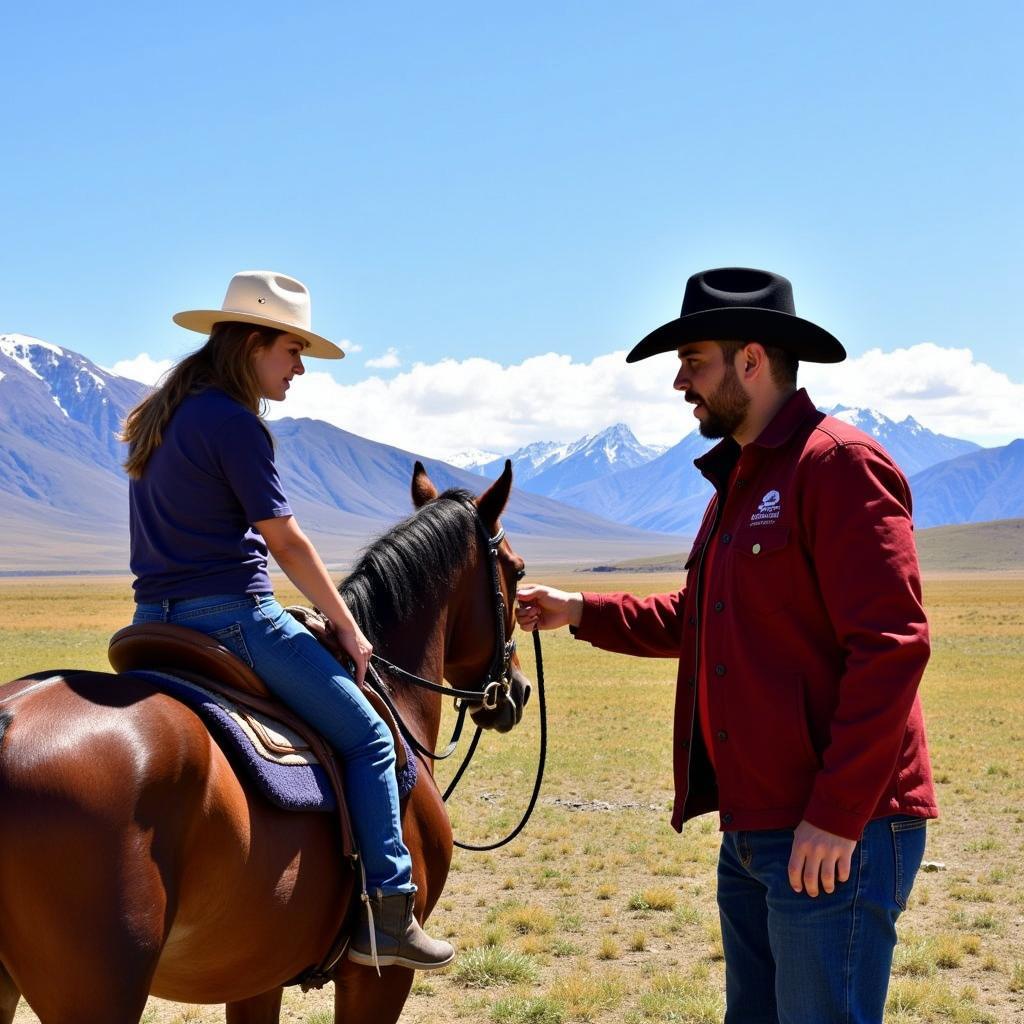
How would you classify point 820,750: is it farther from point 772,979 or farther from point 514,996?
point 514,996

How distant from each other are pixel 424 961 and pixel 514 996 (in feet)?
10.5

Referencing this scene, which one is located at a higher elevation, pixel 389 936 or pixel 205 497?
pixel 205 497

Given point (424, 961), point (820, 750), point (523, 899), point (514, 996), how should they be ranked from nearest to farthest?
point (820, 750)
point (424, 961)
point (514, 996)
point (523, 899)

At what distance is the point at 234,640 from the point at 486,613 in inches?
61.6

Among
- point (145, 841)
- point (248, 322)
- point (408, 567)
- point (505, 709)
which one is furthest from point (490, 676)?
point (145, 841)

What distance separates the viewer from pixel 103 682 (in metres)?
3.10

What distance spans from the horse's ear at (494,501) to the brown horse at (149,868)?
1.21m

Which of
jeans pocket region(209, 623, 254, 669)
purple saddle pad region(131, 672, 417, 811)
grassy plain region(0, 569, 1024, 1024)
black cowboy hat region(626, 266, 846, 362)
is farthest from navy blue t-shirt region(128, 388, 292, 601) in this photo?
grassy plain region(0, 569, 1024, 1024)

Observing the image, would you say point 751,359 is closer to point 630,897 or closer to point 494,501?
point 494,501

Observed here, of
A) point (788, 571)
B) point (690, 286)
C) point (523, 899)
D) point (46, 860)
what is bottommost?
point (523, 899)

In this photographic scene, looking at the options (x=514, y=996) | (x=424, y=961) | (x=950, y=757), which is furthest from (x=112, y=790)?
(x=950, y=757)

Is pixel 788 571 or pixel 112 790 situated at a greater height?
pixel 788 571

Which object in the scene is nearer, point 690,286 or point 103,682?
point 103,682

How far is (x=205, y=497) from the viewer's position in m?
3.50
